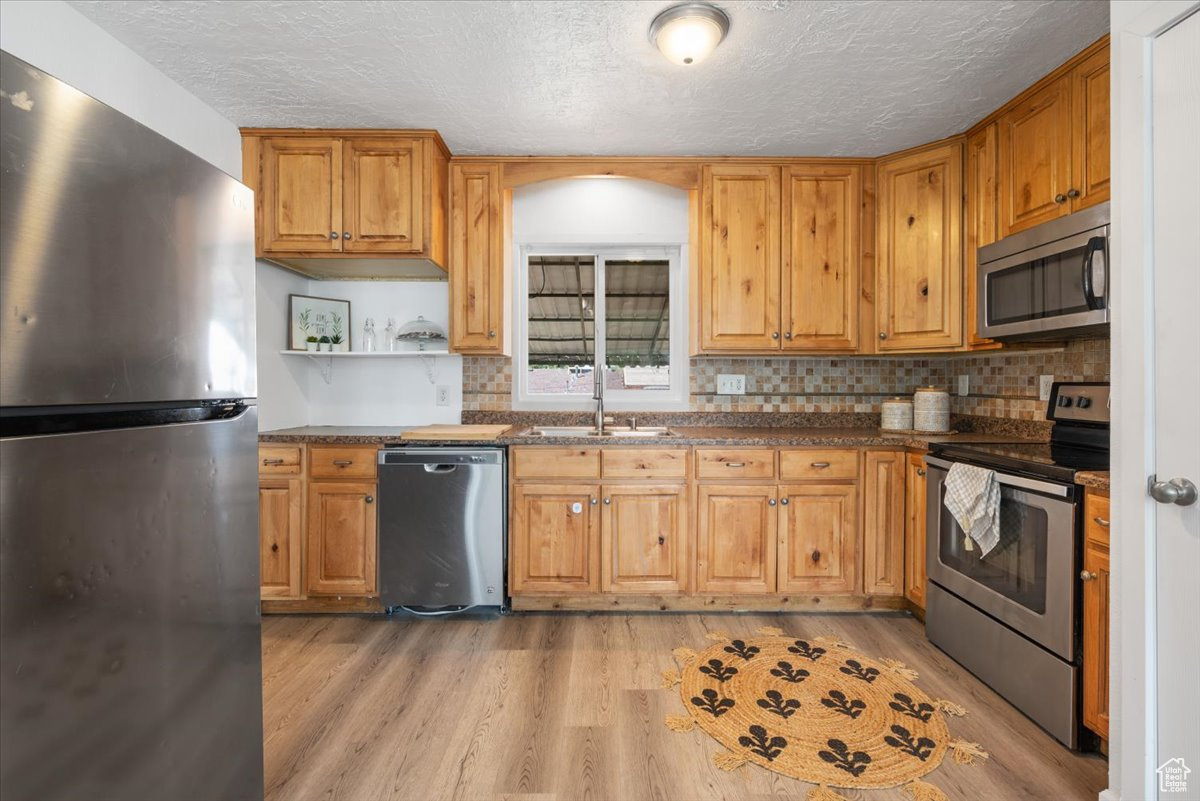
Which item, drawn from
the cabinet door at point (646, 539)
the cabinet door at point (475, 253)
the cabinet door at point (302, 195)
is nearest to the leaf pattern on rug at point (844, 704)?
the cabinet door at point (646, 539)

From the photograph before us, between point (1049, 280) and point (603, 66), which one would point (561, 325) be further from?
point (1049, 280)

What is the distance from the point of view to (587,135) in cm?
267

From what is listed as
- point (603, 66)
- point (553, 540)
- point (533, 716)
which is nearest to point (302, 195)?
point (603, 66)

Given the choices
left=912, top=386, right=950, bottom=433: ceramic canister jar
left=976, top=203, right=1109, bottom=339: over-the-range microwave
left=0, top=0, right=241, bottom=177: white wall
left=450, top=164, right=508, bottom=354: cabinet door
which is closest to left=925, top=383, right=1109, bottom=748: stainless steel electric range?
left=976, top=203, right=1109, bottom=339: over-the-range microwave

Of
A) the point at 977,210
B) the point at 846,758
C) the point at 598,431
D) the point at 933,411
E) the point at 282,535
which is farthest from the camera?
the point at 598,431

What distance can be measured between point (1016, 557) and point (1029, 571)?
0.24 feet

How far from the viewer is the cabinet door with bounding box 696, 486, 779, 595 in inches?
106

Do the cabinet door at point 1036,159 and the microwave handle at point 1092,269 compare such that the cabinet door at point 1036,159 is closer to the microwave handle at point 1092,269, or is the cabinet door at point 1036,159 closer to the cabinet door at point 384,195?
the microwave handle at point 1092,269

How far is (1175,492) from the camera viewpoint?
1246 mm

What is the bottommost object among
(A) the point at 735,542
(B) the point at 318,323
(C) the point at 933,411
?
(A) the point at 735,542

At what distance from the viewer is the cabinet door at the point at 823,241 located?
9.50 ft

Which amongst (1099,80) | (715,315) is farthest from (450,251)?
(1099,80)

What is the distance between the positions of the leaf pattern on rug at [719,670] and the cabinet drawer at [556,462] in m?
0.97

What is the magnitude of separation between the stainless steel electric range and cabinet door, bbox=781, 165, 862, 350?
3.12 ft
